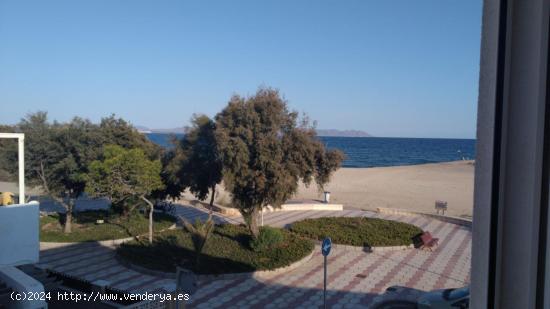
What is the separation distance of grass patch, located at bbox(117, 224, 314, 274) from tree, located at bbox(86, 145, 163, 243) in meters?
1.55

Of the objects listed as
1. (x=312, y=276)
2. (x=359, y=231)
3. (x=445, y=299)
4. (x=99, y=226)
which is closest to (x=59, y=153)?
(x=99, y=226)

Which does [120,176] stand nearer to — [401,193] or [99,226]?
[99,226]

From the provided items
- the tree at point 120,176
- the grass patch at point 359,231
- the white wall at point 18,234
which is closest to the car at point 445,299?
the grass patch at point 359,231

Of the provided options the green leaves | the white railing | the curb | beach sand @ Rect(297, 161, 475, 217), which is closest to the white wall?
the white railing

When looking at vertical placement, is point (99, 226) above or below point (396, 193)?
below

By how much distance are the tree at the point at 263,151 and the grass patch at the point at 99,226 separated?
5.00 m

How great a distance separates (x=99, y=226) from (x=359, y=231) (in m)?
10.4

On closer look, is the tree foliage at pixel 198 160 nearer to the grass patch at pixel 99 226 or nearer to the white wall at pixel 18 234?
the grass patch at pixel 99 226

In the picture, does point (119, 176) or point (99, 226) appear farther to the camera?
point (99, 226)

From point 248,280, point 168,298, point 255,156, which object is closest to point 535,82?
point 168,298

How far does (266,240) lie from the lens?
1316 centimetres

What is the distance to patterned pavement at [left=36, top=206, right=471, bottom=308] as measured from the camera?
9.48 m

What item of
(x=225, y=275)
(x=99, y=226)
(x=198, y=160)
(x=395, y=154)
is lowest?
(x=99, y=226)

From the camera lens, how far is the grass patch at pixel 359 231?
14414mm
